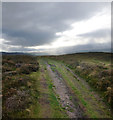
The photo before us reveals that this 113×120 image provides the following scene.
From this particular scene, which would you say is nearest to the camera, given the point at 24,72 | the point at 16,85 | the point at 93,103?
the point at 93,103

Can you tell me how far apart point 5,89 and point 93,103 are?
9654mm

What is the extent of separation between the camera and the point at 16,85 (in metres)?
11.3

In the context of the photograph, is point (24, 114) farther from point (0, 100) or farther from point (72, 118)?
point (72, 118)

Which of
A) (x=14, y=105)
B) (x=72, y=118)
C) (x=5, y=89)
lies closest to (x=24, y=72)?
(x=5, y=89)

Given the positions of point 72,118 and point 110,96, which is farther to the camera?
point 110,96

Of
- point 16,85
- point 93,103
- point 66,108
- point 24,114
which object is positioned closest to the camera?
point 24,114

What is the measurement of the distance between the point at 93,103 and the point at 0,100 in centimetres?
897

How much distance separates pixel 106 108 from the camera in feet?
27.6

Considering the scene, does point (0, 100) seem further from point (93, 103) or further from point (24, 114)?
point (93, 103)

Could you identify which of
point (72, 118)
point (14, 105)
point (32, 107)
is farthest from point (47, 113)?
point (14, 105)

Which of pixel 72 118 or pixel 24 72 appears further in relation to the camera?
pixel 24 72

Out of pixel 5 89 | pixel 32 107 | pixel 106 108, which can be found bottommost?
pixel 106 108

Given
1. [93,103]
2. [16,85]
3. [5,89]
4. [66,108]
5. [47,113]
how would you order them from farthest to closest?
1. [16,85]
2. [5,89]
3. [93,103]
4. [66,108]
5. [47,113]

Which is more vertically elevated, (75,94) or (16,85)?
(16,85)
